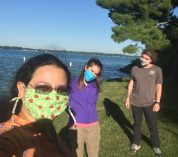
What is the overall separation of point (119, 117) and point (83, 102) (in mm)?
6985

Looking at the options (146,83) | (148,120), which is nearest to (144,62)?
(146,83)

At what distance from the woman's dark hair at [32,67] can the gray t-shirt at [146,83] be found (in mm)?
6278

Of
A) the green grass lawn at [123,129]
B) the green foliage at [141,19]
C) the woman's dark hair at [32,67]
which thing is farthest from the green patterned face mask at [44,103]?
the green foliage at [141,19]

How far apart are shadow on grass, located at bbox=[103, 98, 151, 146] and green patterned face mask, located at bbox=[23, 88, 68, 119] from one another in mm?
7490

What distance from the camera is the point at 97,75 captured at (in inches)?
268

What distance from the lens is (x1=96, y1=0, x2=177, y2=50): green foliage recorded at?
73.8ft

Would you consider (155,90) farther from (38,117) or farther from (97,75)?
(38,117)

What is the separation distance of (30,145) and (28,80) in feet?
1.76

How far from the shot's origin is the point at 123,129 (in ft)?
38.2

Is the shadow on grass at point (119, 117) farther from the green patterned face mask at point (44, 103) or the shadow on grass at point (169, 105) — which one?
the green patterned face mask at point (44, 103)

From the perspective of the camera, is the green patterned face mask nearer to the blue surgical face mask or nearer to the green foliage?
the blue surgical face mask

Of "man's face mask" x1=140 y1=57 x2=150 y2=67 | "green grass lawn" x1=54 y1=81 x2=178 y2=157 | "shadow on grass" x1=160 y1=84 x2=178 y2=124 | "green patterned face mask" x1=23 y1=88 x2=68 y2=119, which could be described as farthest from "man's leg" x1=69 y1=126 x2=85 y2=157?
"shadow on grass" x1=160 y1=84 x2=178 y2=124

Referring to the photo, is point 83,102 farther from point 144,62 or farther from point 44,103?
point 44,103

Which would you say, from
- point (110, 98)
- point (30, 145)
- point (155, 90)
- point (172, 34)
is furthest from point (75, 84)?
point (172, 34)
